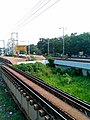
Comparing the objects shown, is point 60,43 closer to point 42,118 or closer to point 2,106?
point 2,106

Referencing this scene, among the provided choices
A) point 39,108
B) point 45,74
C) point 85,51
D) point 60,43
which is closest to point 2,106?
point 39,108

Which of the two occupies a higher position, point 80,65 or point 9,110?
point 80,65

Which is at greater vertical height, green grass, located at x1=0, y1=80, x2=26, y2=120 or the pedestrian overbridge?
the pedestrian overbridge

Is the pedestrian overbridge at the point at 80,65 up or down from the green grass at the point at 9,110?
up

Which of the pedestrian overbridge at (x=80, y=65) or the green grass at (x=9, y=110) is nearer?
the green grass at (x=9, y=110)

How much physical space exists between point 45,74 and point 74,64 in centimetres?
425

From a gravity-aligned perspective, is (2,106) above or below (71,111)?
below

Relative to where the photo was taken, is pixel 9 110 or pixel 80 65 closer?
pixel 9 110

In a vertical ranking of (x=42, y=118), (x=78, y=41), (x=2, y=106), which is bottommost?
(x=2, y=106)

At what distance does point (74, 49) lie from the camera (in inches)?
2534

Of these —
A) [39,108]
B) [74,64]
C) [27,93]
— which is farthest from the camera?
[74,64]

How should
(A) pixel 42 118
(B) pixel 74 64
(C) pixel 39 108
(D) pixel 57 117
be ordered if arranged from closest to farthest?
(D) pixel 57 117
(A) pixel 42 118
(C) pixel 39 108
(B) pixel 74 64

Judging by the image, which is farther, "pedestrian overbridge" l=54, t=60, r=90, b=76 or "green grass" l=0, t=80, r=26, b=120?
"pedestrian overbridge" l=54, t=60, r=90, b=76

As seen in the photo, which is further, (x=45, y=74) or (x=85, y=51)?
(x=85, y=51)
